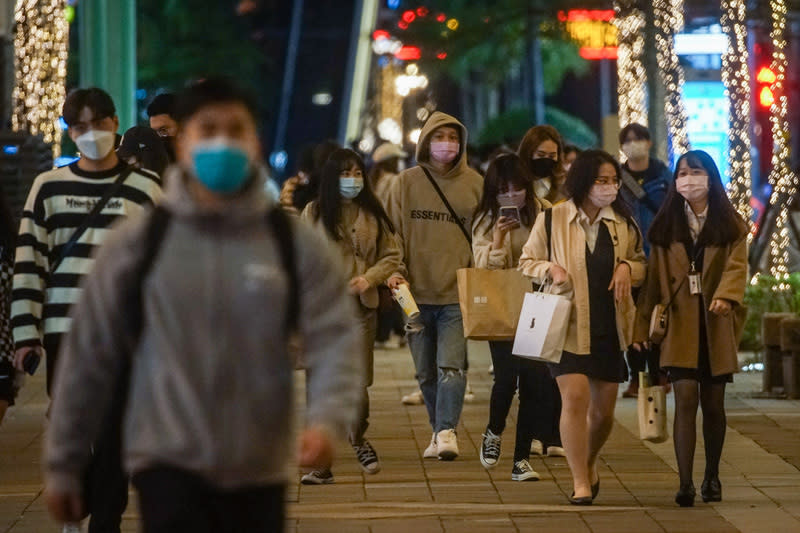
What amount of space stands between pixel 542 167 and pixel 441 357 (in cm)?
146

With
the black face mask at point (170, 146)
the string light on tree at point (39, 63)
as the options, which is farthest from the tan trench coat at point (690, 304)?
the string light on tree at point (39, 63)

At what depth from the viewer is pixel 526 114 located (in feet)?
121

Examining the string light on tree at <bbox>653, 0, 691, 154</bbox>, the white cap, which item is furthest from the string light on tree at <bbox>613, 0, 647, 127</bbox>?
the white cap

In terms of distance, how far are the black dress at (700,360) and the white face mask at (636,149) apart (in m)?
4.26

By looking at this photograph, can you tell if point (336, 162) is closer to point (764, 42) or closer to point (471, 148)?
point (471, 148)

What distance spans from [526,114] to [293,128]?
5374 cm

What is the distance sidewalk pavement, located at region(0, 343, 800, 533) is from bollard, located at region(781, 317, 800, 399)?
965mm

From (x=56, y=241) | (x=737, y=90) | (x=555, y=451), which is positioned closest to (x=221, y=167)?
(x=56, y=241)

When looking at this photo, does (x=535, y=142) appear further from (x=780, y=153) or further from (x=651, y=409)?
(x=780, y=153)

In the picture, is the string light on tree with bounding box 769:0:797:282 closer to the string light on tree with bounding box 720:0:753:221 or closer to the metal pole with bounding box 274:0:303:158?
the string light on tree with bounding box 720:0:753:221

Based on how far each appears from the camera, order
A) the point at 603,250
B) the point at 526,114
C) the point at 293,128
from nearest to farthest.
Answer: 1. the point at 603,250
2. the point at 526,114
3. the point at 293,128

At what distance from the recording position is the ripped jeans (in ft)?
35.0

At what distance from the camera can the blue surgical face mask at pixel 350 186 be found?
10164 millimetres

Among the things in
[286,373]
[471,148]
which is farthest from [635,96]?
[286,373]
